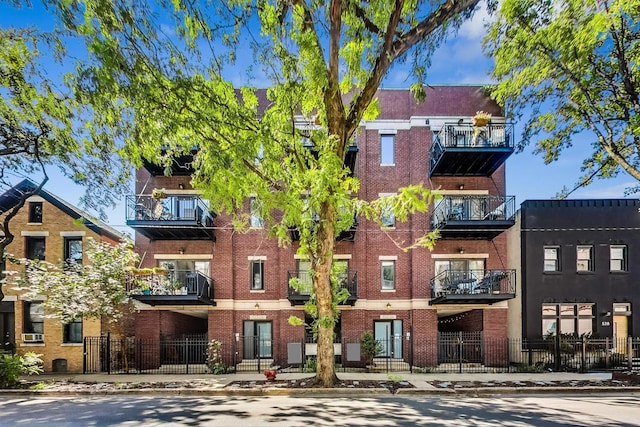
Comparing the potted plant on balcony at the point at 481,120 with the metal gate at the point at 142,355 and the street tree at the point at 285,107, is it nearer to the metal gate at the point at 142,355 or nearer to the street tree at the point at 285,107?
the street tree at the point at 285,107

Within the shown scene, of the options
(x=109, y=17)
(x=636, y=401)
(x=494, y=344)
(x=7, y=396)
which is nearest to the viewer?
(x=109, y=17)

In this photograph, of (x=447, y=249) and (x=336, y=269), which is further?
(x=447, y=249)

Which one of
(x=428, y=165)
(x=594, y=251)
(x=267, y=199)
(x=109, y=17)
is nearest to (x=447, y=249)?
(x=428, y=165)

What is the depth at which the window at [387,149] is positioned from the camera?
55.5 ft

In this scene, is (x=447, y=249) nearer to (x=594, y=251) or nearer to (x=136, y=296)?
(x=594, y=251)

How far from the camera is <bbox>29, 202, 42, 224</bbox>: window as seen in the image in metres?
15.6

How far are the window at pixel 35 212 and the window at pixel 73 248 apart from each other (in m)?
1.43

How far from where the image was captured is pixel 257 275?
16.6 m

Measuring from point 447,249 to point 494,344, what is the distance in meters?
4.46

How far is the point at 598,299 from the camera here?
633 inches

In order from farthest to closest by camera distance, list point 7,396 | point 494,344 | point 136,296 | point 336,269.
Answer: point 494,344
point 136,296
point 336,269
point 7,396

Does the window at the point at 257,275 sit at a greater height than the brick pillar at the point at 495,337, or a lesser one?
greater

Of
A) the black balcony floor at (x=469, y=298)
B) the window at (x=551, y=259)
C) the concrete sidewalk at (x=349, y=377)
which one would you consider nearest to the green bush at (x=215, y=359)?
the concrete sidewalk at (x=349, y=377)

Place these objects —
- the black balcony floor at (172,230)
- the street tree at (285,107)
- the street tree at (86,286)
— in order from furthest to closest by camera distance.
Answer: the black balcony floor at (172,230) < the street tree at (86,286) < the street tree at (285,107)
